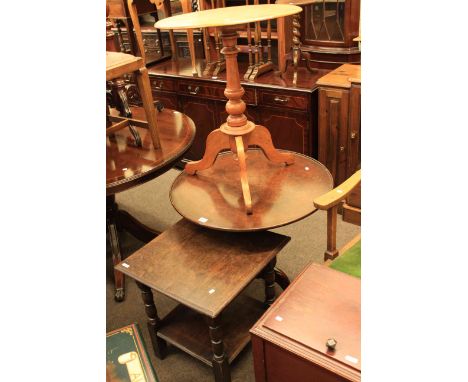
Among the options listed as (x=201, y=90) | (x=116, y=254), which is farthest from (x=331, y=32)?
(x=116, y=254)

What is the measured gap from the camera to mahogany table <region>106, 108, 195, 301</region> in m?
1.95

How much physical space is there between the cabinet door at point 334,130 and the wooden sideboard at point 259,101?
83mm

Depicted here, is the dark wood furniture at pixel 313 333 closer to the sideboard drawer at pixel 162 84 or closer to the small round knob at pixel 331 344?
the small round knob at pixel 331 344

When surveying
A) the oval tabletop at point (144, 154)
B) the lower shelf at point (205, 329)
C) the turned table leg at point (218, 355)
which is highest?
the oval tabletop at point (144, 154)

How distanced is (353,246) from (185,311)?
80cm

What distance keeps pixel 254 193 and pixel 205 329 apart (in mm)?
613

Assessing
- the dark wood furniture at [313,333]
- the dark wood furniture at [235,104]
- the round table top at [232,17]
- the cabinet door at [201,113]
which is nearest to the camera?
the dark wood furniture at [313,333]

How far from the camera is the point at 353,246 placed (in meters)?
1.65

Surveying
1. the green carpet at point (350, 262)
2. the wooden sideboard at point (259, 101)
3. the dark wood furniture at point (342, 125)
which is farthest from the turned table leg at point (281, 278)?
the wooden sideboard at point (259, 101)

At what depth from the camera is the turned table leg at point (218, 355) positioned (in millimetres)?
1515

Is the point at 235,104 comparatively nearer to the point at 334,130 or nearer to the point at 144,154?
the point at 144,154

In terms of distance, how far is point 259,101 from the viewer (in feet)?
9.40

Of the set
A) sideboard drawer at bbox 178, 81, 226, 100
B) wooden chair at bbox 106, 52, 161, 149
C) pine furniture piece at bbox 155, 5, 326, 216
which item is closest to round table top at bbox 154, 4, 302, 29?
pine furniture piece at bbox 155, 5, 326, 216
